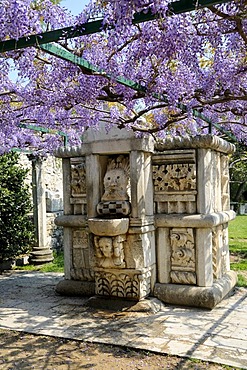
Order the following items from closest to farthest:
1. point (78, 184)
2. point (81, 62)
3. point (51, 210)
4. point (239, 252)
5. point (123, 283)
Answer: point (81, 62), point (123, 283), point (78, 184), point (239, 252), point (51, 210)

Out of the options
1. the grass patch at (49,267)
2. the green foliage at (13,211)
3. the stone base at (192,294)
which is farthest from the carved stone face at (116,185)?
the green foliage at (13,211)

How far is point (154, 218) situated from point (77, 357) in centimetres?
244

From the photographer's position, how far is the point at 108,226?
5.43m

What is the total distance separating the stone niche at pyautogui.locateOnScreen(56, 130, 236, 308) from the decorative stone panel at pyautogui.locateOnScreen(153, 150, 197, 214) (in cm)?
1

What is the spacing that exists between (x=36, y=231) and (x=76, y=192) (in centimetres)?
367

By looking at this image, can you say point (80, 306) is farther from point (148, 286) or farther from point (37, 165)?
point (37, 165)

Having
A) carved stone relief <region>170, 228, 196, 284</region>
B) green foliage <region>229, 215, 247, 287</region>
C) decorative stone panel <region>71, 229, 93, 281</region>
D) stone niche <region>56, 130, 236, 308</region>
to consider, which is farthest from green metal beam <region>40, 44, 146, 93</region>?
green foliage <region>229, 215, 247, 287</region>

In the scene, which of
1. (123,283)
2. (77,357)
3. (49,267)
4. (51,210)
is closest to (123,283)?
(123,283)

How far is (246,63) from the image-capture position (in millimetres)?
5168

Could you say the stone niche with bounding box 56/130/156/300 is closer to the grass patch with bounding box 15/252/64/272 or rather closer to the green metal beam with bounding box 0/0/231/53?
the green metal beam with bounding box 0/0/231/53

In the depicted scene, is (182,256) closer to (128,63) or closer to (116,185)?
(116,185)

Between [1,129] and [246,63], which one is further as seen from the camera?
[1,129]

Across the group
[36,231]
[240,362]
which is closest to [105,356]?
[240,362]

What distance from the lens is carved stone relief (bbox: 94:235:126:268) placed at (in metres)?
5.54
